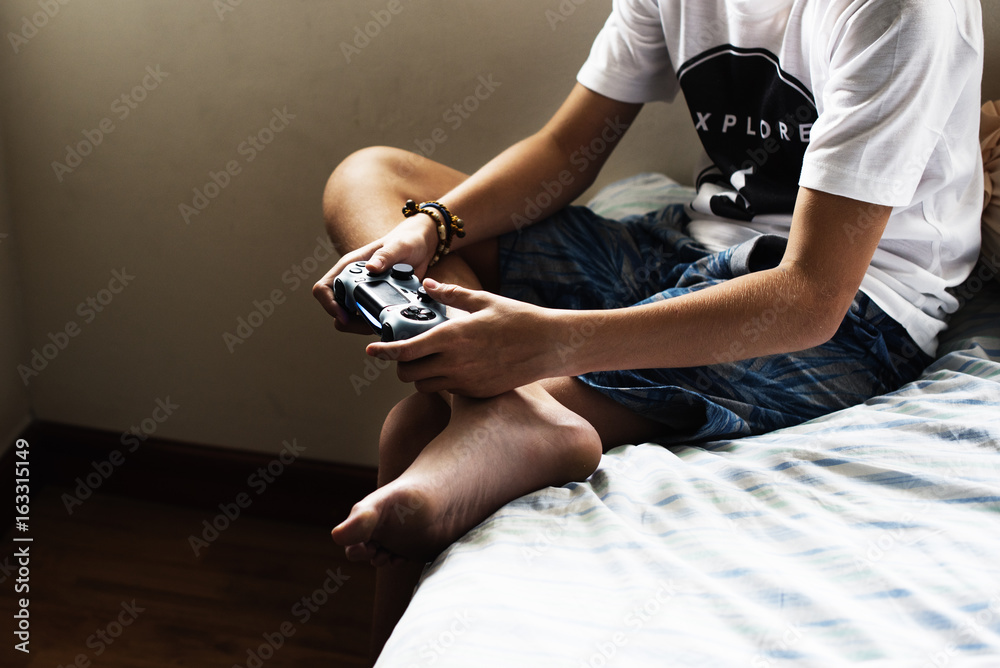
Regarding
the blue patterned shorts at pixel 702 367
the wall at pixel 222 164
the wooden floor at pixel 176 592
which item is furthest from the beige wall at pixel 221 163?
the blue patterned shorts at pixel 702 367

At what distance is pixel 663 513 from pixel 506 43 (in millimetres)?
748

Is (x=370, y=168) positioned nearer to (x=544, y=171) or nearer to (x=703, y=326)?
(x=544, y=171)

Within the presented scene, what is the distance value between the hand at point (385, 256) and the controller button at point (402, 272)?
17 millimetres

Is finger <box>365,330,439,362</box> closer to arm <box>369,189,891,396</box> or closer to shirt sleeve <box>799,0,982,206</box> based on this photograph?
arm <box>369,189,891,396</box>

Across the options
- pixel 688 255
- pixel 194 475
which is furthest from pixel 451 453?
pixel 194 475

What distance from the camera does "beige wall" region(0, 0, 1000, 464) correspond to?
1.08m

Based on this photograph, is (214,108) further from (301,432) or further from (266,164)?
(301,432)

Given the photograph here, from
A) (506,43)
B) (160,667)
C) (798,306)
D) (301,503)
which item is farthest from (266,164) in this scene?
(798,306)

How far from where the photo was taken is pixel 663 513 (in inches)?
21.9

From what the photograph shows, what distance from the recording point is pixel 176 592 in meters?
1.08

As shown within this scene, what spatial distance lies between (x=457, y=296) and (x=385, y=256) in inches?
4.4

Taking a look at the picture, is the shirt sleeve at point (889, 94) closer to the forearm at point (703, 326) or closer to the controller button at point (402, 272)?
the forearm at point (703, 326)

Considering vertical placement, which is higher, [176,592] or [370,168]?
[370,168]

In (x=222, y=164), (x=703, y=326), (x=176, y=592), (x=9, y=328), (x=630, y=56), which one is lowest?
(x=176, y=592)
